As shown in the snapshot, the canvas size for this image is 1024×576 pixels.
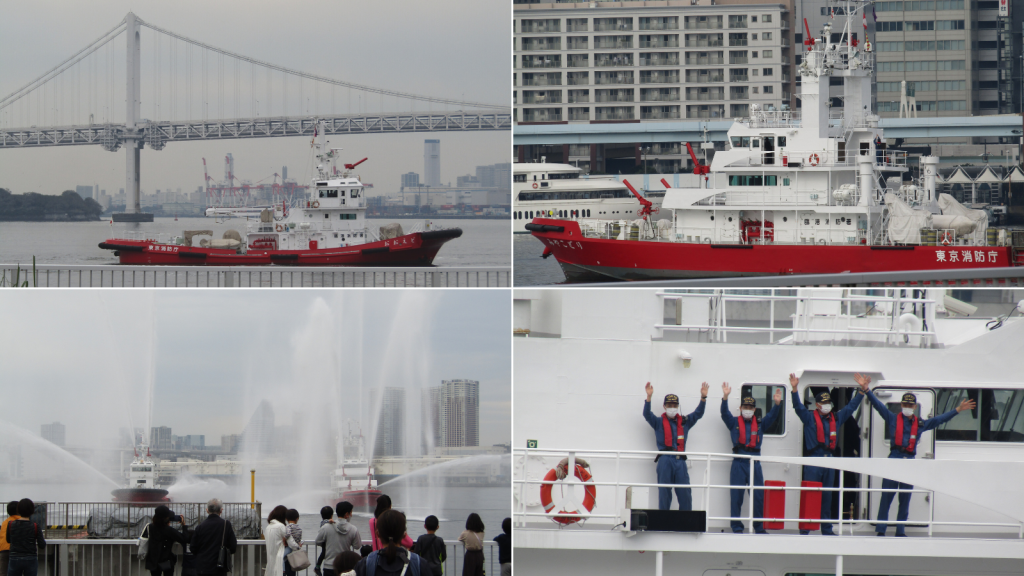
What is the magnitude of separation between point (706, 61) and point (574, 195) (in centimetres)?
906

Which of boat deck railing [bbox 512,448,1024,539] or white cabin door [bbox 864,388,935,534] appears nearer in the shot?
boat deck railing [bbox 512,448,1024,539]

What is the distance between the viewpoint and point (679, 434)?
244 inches

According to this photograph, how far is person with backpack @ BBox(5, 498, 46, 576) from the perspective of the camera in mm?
6242

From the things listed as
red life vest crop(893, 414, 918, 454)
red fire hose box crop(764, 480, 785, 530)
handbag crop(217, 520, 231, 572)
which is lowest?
handbag crop(217, 520, 231, 572)

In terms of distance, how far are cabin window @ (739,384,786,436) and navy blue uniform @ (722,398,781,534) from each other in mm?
61

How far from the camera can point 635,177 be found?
4541cm

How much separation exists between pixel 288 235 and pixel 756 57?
95.5 ft

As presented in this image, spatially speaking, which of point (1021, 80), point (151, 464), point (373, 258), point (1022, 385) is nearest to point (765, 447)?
point (1022, 385)

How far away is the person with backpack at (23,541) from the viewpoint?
6242 millimetres

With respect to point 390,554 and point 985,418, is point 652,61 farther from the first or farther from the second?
point 390,554

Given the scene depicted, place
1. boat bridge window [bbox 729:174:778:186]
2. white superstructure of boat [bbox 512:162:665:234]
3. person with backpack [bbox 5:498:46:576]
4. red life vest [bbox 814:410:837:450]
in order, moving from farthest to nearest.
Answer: white superstructure of boat [bbox 512:162:665:234] < boat bridge window [bbox 729:174:778:186] < person with backpack [bbox 5:498:46:576] < red life vest [bbox 814:410:837:450]

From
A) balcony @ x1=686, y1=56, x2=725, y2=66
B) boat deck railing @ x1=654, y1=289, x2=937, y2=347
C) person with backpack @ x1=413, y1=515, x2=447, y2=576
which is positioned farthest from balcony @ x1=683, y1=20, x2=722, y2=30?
person with backpack @ x1=413, y1=515, x2=447, y2=576

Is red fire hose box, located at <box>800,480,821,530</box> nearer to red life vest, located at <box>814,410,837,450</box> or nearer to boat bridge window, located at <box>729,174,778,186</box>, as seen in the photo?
Answer: red life vest, located at <box>814,410,837,450</box>

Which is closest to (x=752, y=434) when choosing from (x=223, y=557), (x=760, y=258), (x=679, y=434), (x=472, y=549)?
(x=679, y=434)
